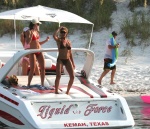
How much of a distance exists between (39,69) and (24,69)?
31 centimetres

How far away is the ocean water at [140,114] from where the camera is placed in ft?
40.9

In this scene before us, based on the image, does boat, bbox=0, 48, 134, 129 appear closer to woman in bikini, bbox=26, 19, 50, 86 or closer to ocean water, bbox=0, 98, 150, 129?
ocean water, bbox=0, 98, 150, 129

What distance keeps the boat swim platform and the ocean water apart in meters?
0.72

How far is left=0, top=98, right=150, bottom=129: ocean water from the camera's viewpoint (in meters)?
12.5

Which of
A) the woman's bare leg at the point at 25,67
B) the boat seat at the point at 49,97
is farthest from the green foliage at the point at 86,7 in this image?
the boat seat at the point at 49,97

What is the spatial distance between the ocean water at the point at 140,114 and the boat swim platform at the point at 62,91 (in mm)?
719

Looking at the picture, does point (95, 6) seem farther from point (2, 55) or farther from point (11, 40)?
point (2, 55)

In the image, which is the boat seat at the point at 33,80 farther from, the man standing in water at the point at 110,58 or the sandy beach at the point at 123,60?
the man standing in water at the point at 110,58

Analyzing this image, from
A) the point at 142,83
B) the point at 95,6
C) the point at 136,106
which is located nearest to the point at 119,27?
the point at 95,6

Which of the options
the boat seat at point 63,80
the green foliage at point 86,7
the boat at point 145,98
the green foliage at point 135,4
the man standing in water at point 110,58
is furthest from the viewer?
the green foliage at point 135,4

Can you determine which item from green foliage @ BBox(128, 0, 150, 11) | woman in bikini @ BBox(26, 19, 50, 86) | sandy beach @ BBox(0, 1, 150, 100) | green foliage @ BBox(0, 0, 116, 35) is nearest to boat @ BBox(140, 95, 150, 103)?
sandy beach @ BBox(0, 1, 150, 100)

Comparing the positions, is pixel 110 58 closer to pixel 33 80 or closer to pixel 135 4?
pixel 33 80

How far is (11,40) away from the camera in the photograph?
2278 cm

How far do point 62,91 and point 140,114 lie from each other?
2.37 m
